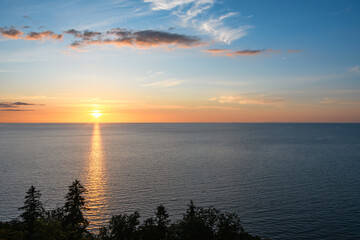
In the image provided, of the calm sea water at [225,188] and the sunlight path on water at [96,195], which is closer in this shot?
the calm sea water at [225,188]

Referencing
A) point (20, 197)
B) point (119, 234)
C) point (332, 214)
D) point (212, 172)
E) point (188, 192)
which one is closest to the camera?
point (119, 234)

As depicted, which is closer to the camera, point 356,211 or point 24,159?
point 356,211

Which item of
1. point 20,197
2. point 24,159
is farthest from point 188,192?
point 24,159

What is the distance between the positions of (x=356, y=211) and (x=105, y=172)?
92184mm

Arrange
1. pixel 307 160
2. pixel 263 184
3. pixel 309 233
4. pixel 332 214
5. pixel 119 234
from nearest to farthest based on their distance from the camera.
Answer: pixel 119 234
pixel 309 233
pixel 332 214
pixel 263 184
pixel 307 160

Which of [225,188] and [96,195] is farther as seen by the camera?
[225,188]

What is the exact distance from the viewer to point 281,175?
101062mm

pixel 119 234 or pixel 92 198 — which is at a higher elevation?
pixel 119 234

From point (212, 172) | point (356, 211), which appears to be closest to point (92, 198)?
point (212, 172)

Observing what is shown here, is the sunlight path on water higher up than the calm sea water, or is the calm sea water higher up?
the calm sea water

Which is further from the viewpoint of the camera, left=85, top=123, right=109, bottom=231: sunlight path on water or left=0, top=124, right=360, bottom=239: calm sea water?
left=85, top=123, right=109, bottom=231: sunlight path on water

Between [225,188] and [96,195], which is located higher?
[225,188]

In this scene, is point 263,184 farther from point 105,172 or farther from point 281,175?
point 105,172

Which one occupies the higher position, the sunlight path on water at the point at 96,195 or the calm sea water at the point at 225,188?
the calm sea water at the point at 225,188
